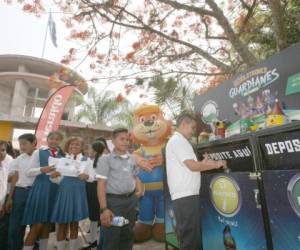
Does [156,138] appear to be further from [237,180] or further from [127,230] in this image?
[237,180]

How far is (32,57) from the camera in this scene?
68.4 ft

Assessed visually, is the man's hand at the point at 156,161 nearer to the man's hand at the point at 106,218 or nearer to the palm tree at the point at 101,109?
the man's hand at the point at 106,218

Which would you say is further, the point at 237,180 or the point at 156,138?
the point at 156,138

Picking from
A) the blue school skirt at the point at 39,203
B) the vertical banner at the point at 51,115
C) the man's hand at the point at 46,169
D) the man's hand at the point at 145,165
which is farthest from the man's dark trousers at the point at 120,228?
the vertical banner at the point at 51,115

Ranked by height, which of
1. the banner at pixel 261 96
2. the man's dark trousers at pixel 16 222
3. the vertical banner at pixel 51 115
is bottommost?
the man's dark trousers at pixel 16 222

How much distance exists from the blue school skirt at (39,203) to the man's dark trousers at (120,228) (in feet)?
4.34

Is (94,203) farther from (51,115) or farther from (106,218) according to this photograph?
(51,115)

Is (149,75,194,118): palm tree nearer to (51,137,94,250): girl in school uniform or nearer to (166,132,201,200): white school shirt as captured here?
(51,137,94,250): girl in school uniform

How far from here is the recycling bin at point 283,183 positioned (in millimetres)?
1918

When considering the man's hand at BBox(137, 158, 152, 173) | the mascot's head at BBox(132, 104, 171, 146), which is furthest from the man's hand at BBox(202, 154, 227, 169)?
the mascot's head at BBox(132, 104, 171, 146)

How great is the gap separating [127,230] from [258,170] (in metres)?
1.66

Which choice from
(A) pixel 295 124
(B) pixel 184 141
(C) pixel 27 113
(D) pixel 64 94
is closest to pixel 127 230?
(B) pixel 184 141

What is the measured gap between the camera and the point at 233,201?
2506 mm

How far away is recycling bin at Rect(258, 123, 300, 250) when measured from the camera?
1918 mm
